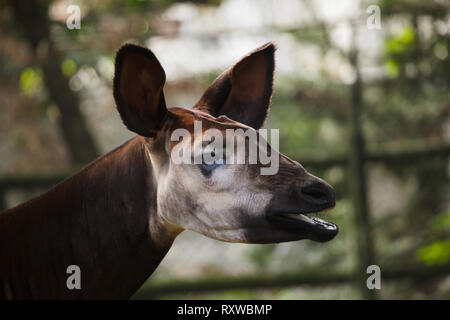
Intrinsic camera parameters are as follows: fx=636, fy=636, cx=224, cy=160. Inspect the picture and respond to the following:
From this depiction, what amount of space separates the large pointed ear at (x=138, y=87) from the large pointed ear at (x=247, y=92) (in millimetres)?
214

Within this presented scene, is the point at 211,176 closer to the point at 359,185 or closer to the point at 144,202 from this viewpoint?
the point at 144,202

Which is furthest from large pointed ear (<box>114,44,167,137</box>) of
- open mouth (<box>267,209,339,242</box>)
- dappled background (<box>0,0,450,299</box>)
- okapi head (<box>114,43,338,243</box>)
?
dappled background (<box>0,0,450,299</box>)

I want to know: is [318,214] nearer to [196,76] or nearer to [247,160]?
[247,160]

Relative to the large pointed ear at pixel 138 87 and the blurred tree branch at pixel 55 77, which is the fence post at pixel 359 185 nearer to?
the blurred tree branch at pixel 55 77

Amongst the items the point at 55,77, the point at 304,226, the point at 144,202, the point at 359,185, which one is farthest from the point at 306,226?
the point at 55,77

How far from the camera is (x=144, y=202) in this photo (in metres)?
1.80

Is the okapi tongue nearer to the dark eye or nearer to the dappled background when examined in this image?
the dark eye

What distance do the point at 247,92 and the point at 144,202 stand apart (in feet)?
1.49

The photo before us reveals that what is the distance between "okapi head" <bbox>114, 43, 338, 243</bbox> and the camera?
154 centimetres

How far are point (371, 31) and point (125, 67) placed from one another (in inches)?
138

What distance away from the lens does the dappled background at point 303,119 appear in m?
4.71
